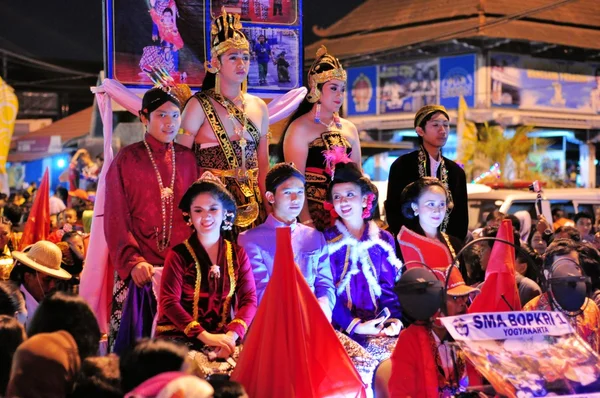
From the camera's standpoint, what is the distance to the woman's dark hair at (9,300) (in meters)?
4.28

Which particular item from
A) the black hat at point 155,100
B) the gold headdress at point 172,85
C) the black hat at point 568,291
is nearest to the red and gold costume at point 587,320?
the black hat at point 568,291

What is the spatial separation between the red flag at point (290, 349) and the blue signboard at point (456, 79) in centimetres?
2392

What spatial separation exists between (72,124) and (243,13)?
2523 cm

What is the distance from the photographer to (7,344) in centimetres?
375

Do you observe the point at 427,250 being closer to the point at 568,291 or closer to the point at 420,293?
the point at 568,291

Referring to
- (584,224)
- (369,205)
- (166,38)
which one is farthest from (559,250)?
(584,224)

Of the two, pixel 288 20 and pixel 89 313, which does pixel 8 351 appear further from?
pixel 288 20

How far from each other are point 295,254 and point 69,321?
1697mm

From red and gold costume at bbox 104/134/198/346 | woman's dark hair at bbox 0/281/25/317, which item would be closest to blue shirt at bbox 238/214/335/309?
red and gold costume at bbox 104/134/198/346

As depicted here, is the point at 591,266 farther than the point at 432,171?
No

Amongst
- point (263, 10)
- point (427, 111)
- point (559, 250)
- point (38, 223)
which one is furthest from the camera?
point (38, 223)

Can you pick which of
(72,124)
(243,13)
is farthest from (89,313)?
(72,124)

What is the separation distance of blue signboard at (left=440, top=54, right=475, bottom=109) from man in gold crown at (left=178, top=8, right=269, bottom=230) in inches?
888

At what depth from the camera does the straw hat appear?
644 centimetres
